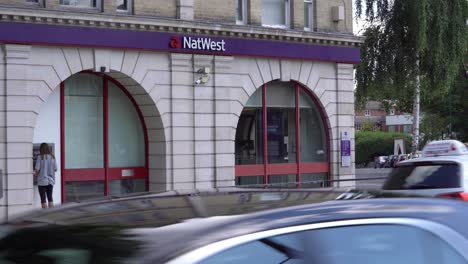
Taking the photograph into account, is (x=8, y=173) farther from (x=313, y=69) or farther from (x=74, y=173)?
(x=313, y=69)

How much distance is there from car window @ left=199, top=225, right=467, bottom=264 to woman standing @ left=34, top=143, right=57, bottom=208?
12.9 m

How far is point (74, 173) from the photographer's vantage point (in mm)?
16500

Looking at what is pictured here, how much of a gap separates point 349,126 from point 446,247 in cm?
1784

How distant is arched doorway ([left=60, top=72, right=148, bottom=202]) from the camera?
16.5 m

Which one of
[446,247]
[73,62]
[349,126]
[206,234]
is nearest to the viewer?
[206,234]

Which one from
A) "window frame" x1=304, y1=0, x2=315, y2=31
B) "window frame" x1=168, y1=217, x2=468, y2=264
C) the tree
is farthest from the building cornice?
"window frame" x1=168, y1=217, x2=468, y2=264

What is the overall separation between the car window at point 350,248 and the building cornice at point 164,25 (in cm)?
1340

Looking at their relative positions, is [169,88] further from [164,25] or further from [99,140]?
[99,140]

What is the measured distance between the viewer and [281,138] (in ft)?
64.5

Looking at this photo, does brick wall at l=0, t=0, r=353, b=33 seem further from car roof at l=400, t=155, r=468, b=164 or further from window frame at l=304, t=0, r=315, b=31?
car roof at l=400, t=155, r=468, b=164

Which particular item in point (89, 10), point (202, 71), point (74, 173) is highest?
point (89, 10)

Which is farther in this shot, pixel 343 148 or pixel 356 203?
pixel 343 148

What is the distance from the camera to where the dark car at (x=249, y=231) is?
262 centimetres

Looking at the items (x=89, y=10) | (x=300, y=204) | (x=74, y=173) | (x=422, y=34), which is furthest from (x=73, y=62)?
(x=300, y=204)
